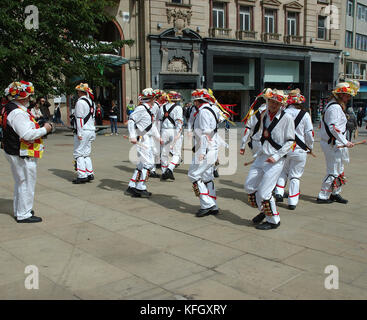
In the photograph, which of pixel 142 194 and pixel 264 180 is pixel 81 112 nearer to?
pixel 142 194

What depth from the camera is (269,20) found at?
3262 centimetres

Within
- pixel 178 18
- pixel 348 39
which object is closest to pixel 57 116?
pixel 178 18

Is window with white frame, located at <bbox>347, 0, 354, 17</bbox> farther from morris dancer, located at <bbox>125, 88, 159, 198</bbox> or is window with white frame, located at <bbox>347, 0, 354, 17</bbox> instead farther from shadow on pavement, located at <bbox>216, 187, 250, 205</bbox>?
morris dancer, located at <bbox>125, 88, 159, 198</bbox>

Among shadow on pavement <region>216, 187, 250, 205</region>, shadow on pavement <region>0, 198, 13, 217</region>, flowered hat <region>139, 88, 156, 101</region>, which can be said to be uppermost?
flowered hat <region>139, 88, 156, 101</region>

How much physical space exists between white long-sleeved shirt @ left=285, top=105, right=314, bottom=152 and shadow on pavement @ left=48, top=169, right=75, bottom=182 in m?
4.93

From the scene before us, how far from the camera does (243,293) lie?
3617 mm

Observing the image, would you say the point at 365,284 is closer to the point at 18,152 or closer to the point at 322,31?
the point at 18,152

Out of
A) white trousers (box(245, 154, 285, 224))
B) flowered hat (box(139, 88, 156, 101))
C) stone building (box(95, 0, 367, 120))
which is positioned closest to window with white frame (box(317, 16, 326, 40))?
stone building (box(95, 0, 367, 120))

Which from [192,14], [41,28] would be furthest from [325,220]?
[192,14]

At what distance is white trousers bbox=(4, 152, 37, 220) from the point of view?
5.70 meters

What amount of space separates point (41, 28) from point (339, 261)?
1842 centimetres

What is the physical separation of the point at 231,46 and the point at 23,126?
27060 mm

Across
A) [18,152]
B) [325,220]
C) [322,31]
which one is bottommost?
[325,220]

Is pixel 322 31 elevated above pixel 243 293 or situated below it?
above
